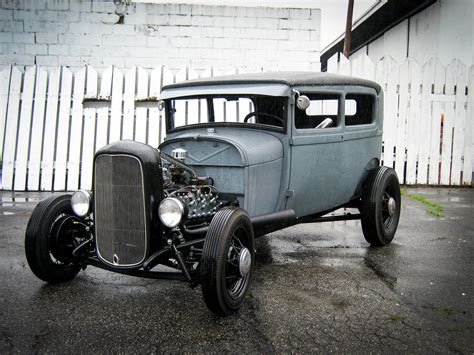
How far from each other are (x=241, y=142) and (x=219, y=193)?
0.43 meters

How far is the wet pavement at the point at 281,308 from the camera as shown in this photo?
2.71 m

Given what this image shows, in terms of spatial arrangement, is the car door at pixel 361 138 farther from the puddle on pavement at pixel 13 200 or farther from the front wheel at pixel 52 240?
the puddle on pavement at pixel 13 200

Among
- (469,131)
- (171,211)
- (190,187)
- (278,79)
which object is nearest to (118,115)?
(278,79)

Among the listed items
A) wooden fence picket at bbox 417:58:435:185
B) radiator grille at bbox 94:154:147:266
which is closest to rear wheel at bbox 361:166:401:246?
radiator grille at bbox 94:154:147:266

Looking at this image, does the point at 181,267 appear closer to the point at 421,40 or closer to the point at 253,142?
the point at 253,142

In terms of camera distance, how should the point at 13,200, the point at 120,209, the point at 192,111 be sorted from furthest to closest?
1. the point at 192,111
2. the point at 13,200
3. the point at 120,209

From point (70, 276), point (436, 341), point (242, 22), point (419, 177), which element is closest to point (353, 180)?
point (436, 341)

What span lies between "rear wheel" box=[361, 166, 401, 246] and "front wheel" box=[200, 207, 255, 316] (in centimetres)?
182

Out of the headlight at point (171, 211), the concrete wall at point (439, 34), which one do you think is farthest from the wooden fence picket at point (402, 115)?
the headlight at point (171, 211)

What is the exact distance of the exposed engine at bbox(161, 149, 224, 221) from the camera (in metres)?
3.48

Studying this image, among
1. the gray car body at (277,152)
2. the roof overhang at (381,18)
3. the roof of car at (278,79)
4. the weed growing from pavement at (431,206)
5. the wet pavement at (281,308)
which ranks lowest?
the wet pavement at (281,308)

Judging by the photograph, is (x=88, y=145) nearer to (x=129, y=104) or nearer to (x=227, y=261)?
(x=129, y=104)

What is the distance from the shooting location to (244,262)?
10.4 feet

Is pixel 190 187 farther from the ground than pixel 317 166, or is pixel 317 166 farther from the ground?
pixel 317 166
